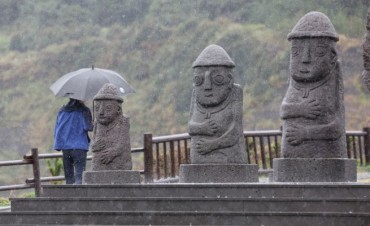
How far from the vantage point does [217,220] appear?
36.8 feet

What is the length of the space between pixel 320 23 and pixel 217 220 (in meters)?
3.95

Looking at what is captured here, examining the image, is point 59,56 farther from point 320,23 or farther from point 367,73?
point 367,73

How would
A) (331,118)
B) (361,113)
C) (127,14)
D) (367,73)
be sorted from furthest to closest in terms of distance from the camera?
(127,14), (361,113), (331,118), (367,73)

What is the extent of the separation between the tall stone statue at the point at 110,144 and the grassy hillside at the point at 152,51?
27785 mm

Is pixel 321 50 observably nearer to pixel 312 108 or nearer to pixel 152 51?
pixel 312 108

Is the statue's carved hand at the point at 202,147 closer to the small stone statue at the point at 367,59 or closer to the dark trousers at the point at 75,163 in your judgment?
the dark trousers at the point at 75,163

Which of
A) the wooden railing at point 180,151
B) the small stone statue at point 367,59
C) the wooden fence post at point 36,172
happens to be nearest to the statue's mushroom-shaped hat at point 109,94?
the wooden fence post at point 36,172

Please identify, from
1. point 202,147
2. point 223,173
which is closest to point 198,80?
point 202,147

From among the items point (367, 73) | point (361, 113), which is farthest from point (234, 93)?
point (361, 113)

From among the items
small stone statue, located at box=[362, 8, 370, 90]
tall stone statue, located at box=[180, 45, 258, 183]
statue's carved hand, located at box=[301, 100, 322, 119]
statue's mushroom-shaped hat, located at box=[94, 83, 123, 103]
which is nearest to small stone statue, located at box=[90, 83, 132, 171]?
statue's mushroom-shaped hat, located at box=[94, 83, 123, 103]

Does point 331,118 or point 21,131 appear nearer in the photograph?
point 331,118

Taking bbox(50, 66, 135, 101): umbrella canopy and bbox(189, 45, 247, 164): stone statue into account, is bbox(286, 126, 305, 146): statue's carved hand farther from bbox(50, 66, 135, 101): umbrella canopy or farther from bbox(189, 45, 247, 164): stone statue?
bbox(50, 66, 135, 101): umbrella canopy

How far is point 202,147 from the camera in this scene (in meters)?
14.4

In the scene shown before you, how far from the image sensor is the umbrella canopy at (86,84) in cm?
Answer: 1642
